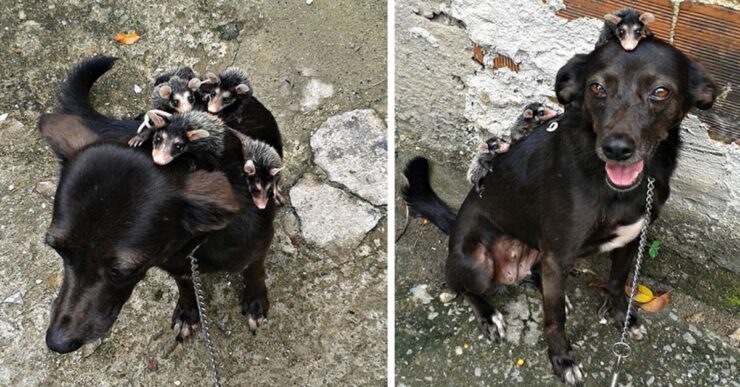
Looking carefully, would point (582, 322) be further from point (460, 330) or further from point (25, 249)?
point (25, 249)

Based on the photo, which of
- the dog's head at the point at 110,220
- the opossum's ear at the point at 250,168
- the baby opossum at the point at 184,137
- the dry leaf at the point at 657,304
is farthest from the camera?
the dry leaf at the point at 657,304

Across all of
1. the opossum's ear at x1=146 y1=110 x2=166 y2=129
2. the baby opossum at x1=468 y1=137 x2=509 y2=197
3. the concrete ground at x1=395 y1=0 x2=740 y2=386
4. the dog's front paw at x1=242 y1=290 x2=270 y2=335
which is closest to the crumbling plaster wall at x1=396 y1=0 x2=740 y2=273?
the concrete ground at x1=395 y1=0 x2=740 y2=386

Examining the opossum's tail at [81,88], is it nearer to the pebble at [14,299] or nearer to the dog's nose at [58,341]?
the pebble at [14,299]

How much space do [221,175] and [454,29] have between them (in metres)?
1.66

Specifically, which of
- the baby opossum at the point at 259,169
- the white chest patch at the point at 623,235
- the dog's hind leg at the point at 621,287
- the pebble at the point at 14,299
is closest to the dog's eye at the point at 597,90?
the white chest patch at the point at 623,235

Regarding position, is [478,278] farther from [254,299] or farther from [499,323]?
[254,299]

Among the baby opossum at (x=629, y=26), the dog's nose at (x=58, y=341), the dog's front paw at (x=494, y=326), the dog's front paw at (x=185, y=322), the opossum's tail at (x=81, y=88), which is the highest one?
the baby opossum at (x=629, y=26)

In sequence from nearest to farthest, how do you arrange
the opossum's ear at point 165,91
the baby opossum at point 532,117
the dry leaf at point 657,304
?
the opossum's ear at point 165,91
the baby opossum at point 532,117
the dry leaf at point 657,304

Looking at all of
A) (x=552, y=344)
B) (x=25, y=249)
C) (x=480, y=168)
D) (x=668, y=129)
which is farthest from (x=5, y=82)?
(x=668, y=129)

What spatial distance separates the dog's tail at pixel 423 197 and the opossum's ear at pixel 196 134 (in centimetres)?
142

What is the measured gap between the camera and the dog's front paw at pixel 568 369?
Result: 344 centimetres

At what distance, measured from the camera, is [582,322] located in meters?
3.70

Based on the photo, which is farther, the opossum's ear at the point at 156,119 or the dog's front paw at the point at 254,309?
the dog's front paw at the point at 254,309

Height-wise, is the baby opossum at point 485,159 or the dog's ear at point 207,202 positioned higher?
the dog's ear at point 207,202
